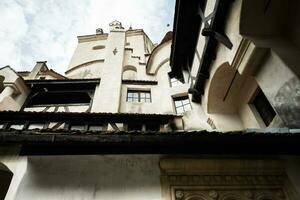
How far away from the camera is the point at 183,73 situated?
11.9 m

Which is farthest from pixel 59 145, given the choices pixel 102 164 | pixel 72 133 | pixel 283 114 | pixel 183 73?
pixel 183 73

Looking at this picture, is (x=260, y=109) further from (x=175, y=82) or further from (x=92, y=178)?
(x=175, y=82)

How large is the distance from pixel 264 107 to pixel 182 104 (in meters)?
5.86

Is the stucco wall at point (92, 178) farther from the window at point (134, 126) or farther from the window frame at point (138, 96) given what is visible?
the window frame at point (138, 96)

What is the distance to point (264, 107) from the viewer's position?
7.73 m

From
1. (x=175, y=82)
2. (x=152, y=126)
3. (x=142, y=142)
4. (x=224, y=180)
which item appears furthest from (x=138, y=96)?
(x=224, y=180)

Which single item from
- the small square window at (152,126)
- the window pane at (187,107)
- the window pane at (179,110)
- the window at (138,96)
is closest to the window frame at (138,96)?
the window at (138,96)

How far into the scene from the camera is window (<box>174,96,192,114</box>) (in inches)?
507

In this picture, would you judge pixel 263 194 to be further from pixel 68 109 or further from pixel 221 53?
pixel 68 109

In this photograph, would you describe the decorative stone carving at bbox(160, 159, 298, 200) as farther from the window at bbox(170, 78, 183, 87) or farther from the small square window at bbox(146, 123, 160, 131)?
the window at bbox(170, 78, 183, 87)

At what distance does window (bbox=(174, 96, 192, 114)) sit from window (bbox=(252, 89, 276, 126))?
4.93 metres

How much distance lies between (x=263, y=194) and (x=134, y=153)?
253cm

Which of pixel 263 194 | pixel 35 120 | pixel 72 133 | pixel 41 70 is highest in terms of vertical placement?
pixel 41 70

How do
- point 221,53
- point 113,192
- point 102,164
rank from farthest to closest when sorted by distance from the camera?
point 221,53, point 102,164, point 113,192
